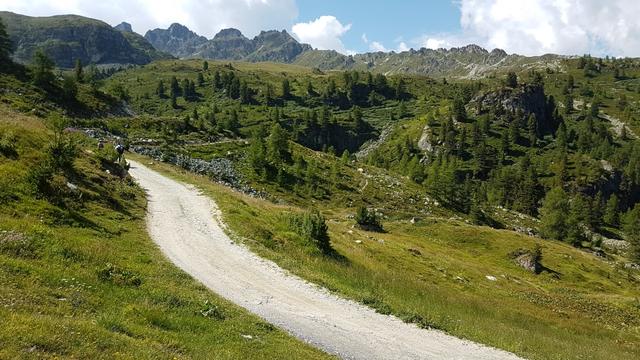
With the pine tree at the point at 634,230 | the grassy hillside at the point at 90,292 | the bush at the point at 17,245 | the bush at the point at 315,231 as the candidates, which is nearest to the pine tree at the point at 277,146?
the bush at the point at 315,231

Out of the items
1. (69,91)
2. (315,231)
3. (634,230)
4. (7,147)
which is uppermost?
(69,91)

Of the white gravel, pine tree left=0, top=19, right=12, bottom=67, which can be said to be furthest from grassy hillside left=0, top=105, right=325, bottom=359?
pine tree left=0, top=19, right=12, bottom=67

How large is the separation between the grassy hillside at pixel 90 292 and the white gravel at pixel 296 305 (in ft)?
4.80

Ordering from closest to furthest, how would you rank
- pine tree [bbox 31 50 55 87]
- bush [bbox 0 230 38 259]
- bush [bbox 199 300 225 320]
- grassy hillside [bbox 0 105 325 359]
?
grassy hillside [bbox 0 105 325 359]
bush [bbox 0 230 38 259]
bush [bbox 199 300 225 320]
pine tree [bbox 31 50 55 87]

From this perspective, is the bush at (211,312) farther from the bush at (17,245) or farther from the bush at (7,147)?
the bush at (7,147)

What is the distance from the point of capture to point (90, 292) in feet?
46.8

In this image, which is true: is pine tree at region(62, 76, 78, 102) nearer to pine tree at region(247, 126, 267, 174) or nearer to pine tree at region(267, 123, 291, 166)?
pine tree at region(247, 126, 267, 174)

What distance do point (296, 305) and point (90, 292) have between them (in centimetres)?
977

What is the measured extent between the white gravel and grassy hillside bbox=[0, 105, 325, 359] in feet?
4.80

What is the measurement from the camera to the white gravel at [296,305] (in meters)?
18.0

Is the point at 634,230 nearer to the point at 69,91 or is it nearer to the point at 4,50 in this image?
the point at 69,91

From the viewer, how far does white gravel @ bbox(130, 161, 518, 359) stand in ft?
59.1

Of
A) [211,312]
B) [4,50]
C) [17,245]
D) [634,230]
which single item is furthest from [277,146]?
[634,230]

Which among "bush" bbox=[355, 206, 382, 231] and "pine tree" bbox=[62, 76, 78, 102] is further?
"pine tree" bbox=[62, 76, 78, 102]
